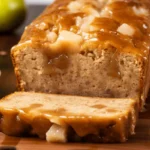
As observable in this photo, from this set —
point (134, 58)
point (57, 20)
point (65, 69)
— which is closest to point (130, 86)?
point (134, 58)

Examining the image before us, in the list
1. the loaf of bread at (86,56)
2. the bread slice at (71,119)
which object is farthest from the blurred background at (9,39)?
the bread slice at (71,119)

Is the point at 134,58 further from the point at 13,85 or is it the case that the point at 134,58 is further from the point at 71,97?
the point at 13,85

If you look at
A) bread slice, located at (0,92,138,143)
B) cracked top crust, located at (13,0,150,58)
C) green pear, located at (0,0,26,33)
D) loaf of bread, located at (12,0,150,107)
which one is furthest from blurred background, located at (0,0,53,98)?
bread slice, located at (0,92,138,143)

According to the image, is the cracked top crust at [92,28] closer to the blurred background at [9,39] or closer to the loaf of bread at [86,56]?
the loaf of bread at [86,56]

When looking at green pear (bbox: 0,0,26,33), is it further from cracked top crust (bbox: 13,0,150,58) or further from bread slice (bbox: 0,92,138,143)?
bread slice (bbox: 0,92,138,143)

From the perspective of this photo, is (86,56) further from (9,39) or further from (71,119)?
(9,39)

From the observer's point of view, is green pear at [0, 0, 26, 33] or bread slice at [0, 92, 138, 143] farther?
green pear at [0, 0, 26, 33]
